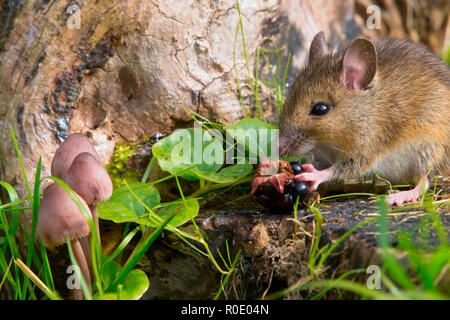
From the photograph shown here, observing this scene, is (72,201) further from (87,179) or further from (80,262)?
(80,262)

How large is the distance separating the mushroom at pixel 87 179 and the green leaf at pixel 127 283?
0.53 meters

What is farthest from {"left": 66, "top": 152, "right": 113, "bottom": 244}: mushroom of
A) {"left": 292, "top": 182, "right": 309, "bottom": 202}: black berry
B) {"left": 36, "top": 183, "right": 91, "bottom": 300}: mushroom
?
{"left": 292, "top": 182, "right": 309, "bottom": 202}: black berry

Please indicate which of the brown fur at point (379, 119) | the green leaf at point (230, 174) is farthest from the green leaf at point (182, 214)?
the brown fur at point (379, 119)

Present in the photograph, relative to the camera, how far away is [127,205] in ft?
10.6

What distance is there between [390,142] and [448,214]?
0.81m

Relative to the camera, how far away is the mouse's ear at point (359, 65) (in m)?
3.35

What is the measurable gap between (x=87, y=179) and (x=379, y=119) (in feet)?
7.45

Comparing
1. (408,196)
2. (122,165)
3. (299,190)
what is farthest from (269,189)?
(122,165)

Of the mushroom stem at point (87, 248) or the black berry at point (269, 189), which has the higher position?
the black berry at point (269, 189)

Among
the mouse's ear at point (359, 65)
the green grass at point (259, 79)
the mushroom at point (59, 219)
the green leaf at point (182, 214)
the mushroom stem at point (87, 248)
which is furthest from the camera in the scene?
the green grass at point (259, 79)

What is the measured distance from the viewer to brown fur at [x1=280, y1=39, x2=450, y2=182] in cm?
350

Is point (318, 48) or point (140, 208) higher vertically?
point (318, 48)

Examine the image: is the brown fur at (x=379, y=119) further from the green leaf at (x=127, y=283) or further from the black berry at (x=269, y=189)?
the green leaf at (x=127, y=283)

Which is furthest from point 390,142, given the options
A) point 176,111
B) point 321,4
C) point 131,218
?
point 321,4
